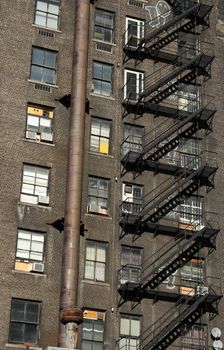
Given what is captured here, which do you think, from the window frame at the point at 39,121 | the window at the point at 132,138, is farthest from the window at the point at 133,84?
the window frame at the point at 39,121

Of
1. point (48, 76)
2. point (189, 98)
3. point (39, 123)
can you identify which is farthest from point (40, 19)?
point (189, 98)

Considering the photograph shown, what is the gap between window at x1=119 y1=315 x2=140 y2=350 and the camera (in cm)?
3881

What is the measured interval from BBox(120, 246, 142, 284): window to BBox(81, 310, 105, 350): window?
8.33 feet

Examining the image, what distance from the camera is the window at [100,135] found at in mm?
42969

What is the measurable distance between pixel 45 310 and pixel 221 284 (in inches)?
411

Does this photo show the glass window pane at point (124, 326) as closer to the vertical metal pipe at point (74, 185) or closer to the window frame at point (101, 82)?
the vertical metal pipe at point (74, 185)

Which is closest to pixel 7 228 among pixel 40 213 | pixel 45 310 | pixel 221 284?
pixel 40 213

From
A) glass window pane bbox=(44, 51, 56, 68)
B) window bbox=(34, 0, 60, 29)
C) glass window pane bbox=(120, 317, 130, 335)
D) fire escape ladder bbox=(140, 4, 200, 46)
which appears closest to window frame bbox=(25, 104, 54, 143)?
glass window pane bbox=(44, 51, 56, 68)

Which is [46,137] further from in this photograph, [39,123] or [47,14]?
[47,14]

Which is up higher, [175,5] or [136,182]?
[175,5]

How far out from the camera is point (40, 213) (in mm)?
40000

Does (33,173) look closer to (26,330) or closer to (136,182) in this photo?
(136,182)

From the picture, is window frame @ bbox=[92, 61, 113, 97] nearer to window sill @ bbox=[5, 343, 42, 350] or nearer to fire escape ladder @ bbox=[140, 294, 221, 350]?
fire escape ladder @ bbox=[140, 294, 221, 350]

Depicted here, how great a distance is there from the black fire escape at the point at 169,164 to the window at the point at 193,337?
37 cm
